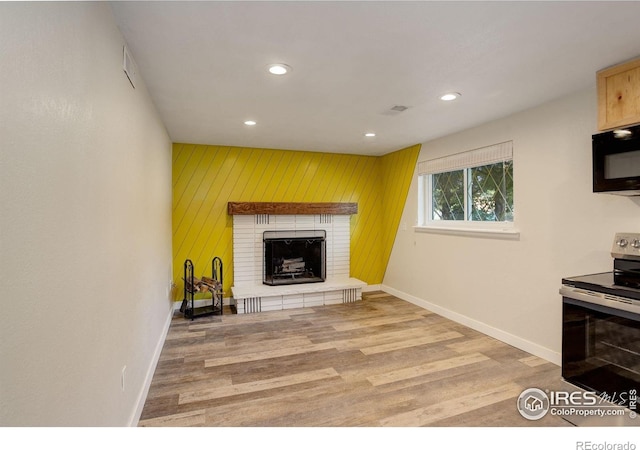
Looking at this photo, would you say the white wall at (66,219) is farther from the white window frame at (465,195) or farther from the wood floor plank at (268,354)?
the white window frame at (465,195)

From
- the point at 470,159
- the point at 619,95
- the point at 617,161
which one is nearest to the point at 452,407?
the point at 617,161

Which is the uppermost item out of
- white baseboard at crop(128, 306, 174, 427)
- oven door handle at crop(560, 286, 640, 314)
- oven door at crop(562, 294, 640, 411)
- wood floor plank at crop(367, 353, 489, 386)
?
oven door handle at crop(560, 286, 640, 314)

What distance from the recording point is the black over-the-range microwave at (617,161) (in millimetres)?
2176

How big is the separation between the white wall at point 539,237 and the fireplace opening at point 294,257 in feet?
6.15

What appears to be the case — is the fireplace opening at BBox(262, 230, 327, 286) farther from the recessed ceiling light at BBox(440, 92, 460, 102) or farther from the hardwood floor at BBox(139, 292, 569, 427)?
the recessed ceiling light at BBox(440, 92, 460, 102)

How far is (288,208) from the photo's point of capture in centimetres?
504

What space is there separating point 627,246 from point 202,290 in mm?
4089

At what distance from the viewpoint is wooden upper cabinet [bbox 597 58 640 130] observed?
2186 mm

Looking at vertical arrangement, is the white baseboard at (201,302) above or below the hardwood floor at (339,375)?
above

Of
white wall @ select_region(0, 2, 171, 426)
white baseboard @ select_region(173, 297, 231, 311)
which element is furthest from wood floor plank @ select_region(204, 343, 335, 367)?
white baseboard @ select_region(173, 297, 231, 311)

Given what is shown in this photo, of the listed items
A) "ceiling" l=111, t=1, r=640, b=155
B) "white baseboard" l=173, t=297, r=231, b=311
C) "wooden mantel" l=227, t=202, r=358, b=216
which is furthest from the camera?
"wooden mantel" l=227, t=202, r=358, b=216

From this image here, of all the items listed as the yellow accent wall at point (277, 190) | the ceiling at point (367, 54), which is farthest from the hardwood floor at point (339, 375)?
the ceiling at point (367, 54)

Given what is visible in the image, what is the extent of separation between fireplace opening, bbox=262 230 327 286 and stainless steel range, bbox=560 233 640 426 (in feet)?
11.2

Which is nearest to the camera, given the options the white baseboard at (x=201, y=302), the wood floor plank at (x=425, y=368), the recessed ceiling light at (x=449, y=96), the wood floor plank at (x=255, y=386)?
the wood floor plank at (x=255, y=386)
